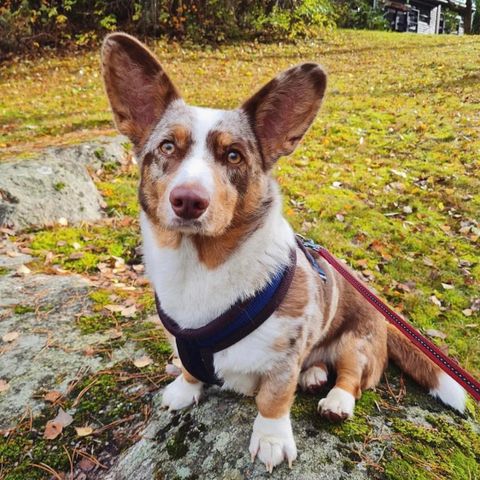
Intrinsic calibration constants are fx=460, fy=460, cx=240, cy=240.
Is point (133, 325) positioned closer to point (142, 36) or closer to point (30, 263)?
point (30, 263)

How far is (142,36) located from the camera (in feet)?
48.8

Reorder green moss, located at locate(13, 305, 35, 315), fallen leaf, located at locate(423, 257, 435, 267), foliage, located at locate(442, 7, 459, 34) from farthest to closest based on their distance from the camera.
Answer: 1. foliage, located at locate(442, 7, 459, 34)
2. fallen leaf, located at locate(423, 257, 435, 267)
3. green moss, located at locate(13, 305, 35, 315)

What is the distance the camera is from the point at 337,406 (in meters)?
2.40

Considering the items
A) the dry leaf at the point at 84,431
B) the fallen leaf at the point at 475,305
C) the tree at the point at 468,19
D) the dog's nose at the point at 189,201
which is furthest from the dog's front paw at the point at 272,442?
the tree at the point at 468,19

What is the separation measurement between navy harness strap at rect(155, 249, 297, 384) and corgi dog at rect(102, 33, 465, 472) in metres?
0.03

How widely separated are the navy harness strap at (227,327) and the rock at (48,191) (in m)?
3.47

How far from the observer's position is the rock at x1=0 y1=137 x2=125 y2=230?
5.15 meters

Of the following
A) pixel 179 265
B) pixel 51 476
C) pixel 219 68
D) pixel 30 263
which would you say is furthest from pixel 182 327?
pixel 219 68

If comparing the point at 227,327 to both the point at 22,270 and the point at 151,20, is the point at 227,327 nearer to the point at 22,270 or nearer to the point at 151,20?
the point at 22,270

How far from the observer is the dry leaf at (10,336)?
326 centimetres

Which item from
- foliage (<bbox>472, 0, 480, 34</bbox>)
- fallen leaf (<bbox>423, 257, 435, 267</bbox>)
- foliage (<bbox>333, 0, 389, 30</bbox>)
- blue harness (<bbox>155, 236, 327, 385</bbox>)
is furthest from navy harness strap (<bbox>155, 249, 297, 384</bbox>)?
foliage (<bbox>472, 0, 480, 34</bbox>)

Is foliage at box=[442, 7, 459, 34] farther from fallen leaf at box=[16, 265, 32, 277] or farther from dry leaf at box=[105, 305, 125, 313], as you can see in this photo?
dry leaf at box=[105, 305, 125, 313]

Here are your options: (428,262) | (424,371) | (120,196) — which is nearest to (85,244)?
(120,196)

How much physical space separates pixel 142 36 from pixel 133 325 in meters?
13.7
